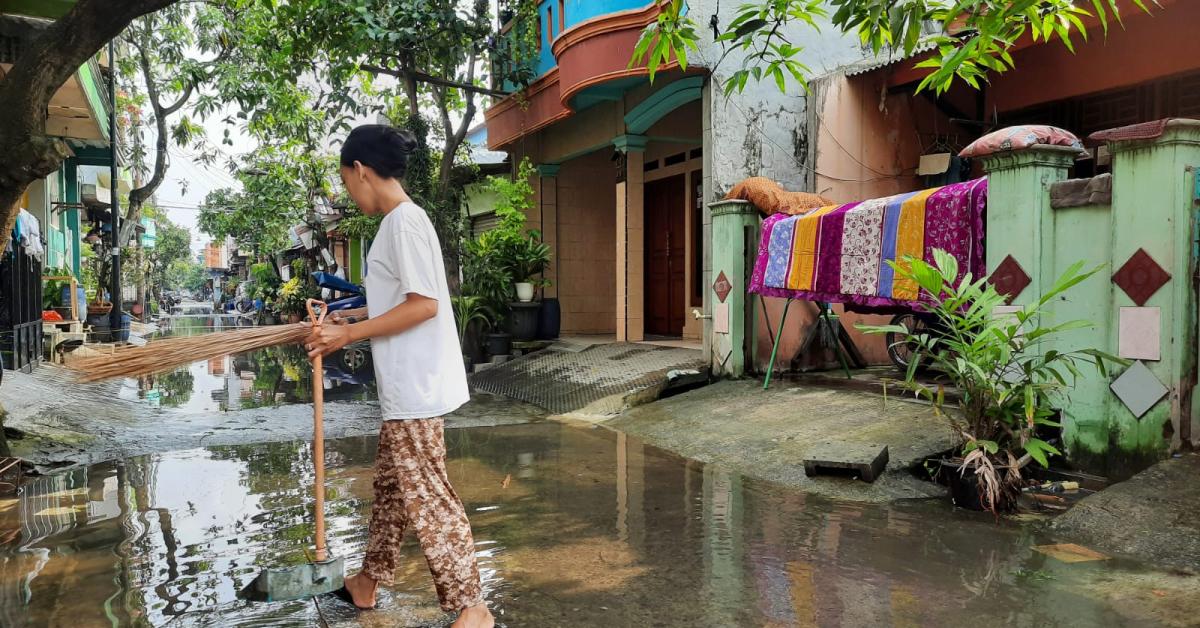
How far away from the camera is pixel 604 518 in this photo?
396 cm

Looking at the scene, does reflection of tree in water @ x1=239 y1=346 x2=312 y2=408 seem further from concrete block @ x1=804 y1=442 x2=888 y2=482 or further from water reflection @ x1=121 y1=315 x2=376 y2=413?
concrete block @ x1=804 y1=442 x2=888 y2=482

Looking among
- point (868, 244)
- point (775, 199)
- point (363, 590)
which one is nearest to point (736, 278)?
point (775, 199)

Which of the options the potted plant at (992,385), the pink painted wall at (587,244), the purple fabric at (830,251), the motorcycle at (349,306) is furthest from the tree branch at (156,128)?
the potted plant at (992,385)

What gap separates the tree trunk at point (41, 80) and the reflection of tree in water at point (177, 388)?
3495 mm

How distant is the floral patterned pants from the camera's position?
2.46 meters

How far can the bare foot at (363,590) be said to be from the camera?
2.72m

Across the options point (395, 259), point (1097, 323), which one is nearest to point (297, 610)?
point (395, 259)

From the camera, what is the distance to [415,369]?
8.13 ft

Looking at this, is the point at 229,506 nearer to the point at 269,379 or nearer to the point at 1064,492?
the point at 1064,492

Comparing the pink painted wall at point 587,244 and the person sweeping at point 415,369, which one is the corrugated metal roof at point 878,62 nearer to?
the pink painted wall at point 587,244

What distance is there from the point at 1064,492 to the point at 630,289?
680cm

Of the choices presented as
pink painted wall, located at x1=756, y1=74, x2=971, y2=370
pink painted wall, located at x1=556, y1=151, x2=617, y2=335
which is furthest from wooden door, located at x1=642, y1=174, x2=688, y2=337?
pink painted wall, located at x1=756, y1=74, x2=971, y2=370

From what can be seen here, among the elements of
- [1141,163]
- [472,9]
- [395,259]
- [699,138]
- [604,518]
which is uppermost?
[472,9]

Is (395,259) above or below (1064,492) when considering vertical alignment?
above
